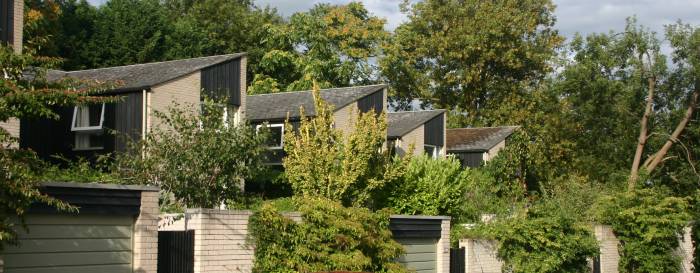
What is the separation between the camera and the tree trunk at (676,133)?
40719 mm

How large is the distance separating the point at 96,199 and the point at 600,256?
58.7ft

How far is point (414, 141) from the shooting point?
118ft

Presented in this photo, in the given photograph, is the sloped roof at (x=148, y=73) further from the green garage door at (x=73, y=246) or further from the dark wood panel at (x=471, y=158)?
the dark wood panel at (x=471, y=158)

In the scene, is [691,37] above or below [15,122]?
above

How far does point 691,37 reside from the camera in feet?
131

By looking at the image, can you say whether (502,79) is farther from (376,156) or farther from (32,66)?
(32,66)

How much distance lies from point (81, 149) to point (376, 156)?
32.0 ft

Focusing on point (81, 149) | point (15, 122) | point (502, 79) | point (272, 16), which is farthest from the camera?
point (272, 16)

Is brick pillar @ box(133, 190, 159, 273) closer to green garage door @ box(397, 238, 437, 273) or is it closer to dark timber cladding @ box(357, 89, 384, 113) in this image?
green garage door @ box(397, 238, 437, 273)

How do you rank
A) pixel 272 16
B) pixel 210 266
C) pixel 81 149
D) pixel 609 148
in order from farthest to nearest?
1. pixel 272 16
2. pixel 609 148
3. pixel 81 149
4. pixel 210 266

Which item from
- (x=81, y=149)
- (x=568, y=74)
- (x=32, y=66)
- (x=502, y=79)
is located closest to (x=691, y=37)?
(x=568, y=74)

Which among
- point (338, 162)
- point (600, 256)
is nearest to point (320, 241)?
point (338, 162)

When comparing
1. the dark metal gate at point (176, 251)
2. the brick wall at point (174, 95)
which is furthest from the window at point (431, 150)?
the dark metal gate at point (176, 251)

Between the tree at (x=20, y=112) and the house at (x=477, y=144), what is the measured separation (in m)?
31.2
